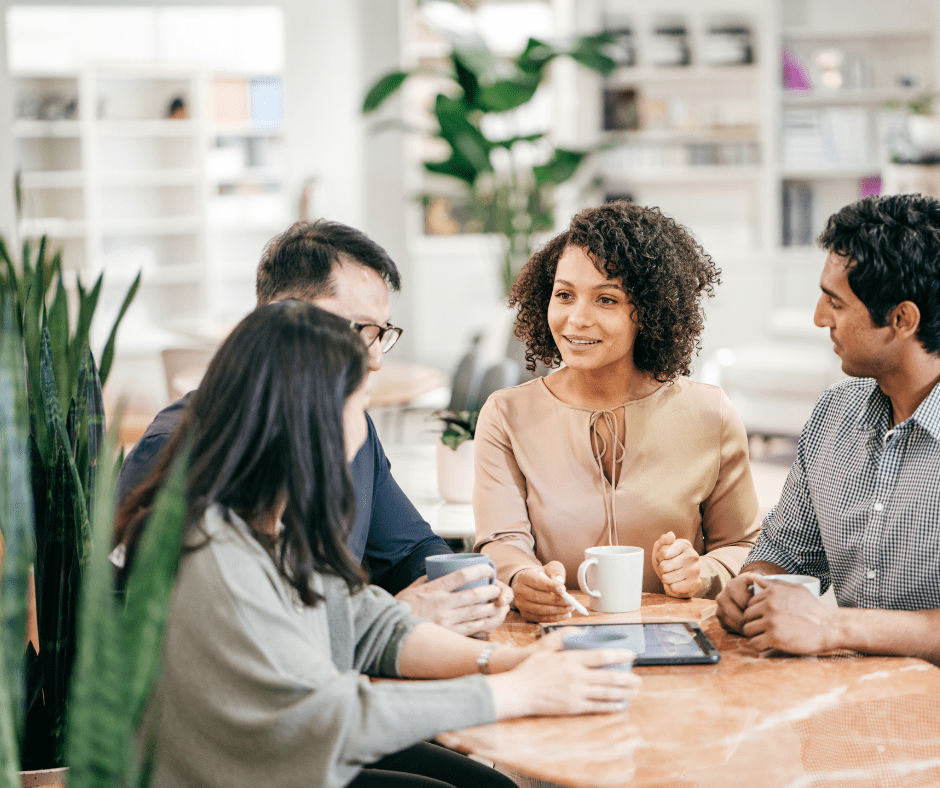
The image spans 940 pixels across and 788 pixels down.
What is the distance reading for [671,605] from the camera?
4.83ft

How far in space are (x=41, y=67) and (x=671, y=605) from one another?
7075 mm

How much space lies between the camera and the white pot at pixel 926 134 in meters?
4.79

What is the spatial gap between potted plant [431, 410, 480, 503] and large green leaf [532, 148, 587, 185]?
3.56 meters

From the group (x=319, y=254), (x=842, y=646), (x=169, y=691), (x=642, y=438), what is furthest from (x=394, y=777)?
(x=319, y=254)

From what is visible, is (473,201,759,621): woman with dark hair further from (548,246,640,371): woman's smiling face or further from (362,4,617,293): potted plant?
(362,4,617,293): potted plant

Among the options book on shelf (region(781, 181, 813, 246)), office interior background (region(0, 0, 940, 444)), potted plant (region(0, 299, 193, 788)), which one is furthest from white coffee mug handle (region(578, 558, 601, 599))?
book on shelf (region(781, 181, 813, 246))

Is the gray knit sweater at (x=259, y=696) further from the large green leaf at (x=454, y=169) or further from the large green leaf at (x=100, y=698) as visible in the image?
the large green leaf at (x=454, y=169)

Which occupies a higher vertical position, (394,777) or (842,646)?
(842,646)

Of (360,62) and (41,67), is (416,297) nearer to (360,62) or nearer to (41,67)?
(360,62)

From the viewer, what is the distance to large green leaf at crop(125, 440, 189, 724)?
0.76m

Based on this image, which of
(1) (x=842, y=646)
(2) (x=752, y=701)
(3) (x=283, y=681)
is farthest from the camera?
Result: (1) (x=842, y=646)

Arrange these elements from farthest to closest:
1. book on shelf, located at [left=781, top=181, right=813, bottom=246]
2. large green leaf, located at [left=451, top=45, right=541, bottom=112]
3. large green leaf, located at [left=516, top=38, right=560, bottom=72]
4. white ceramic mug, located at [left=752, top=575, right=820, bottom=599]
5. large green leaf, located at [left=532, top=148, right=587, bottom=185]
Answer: book on shelf, located at [left=781, top=181, right=813, bottom=246] → large green leaf, located at [left=532, top=148, right=587, bottom=185] → large green leaf, located at [left=516, top=38, right=560, bottom=72] → large green leaf, located at [left=451, top=45, right=541, bottom=112] → white ceramic mug, located at [left=752, top=575, right=820, bottom=599]

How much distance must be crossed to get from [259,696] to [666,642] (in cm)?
54

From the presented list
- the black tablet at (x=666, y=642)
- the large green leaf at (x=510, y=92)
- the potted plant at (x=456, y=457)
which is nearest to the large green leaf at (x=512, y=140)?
the large green leaf at (x=510, y=92)
